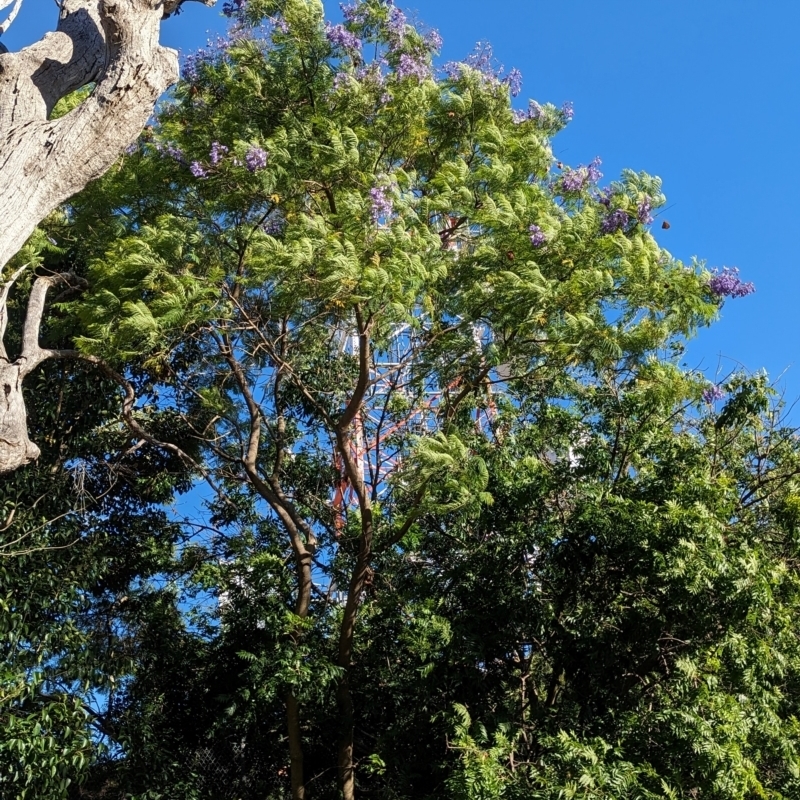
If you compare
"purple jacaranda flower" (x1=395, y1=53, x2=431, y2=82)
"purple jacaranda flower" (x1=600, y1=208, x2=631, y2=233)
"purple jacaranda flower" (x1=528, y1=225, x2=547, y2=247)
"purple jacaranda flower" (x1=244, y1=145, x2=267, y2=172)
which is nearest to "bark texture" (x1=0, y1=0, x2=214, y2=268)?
"purple jacaranda flower" (x1=244, y1=145, x2=267, y2=172)

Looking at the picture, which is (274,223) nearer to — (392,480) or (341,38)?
(341,38)

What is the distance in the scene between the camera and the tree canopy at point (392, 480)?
6.04m

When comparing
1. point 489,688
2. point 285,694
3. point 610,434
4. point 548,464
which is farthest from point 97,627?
point 610,434

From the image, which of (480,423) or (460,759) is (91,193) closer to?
(480,423)

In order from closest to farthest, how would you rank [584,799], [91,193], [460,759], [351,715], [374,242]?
1. [584,799]
2. [460,759]
3. [374,242]
4. [351,715]
5. [91,193]

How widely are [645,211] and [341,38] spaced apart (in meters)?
2.83

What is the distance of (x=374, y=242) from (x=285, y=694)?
3436 millimetres

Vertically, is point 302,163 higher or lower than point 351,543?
higher

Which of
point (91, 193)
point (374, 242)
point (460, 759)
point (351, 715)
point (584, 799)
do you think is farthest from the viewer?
point (91, 193)

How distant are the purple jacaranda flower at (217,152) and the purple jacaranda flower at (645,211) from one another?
3291 mm

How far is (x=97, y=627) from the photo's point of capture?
820cm

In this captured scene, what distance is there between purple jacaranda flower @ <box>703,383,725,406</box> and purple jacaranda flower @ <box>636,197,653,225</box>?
4.75ft

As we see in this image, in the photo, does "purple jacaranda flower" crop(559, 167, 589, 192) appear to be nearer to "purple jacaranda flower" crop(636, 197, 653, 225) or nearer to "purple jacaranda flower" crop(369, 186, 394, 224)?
"purple jacaranda flower" crop(636, 197, 653, 225)

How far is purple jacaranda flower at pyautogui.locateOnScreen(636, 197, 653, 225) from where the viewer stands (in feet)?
24.4
